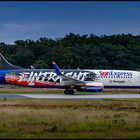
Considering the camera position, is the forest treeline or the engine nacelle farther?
the forest treeline

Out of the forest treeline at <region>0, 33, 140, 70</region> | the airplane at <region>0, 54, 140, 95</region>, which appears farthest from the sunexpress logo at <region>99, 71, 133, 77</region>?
the forest treeline at <region>0, 33, 140, 70</region>

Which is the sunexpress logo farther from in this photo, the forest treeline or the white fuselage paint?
the forest treeline

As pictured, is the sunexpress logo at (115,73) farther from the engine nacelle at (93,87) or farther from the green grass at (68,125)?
the green grass at (68,125)

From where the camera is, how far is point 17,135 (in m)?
18.5

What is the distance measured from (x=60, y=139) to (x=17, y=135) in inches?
75.5

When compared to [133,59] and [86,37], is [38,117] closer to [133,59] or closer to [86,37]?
[133,59]

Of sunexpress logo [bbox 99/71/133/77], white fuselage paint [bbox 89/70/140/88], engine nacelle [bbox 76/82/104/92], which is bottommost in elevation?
engine nacelle [bbox 76/82/104/92]

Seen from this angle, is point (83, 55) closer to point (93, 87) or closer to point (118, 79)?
point (118, 79)

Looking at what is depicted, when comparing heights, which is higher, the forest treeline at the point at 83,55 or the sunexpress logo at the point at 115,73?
the forest treeline at the point at 83,55

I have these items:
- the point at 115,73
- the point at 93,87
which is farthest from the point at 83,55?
the point at 93,87

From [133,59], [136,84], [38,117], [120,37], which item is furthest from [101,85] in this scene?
[120,37]

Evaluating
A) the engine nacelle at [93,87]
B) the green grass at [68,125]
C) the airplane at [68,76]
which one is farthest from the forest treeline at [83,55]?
the green grass at [68,125]

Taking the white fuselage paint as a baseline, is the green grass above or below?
below

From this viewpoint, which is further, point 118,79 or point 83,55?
point 83,55
